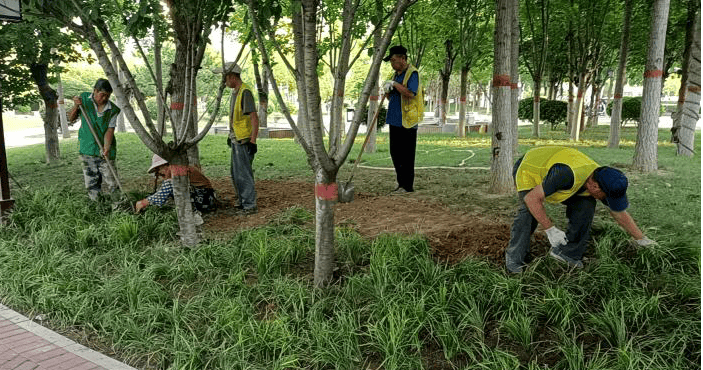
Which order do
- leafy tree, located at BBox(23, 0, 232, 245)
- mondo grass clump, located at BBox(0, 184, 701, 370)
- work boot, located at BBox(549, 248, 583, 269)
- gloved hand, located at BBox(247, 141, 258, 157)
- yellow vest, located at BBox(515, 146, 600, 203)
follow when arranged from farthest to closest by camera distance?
gloved hand, located at BBox(247, 141, 258, 157), leafy tree, located at BBox(23, 0, 232, 245), work boot, located at BBox(549, 248, 583, 269), yellow vest, located at BBox(515, 146, 600, 203), mondo grass clump, located at BBox(0, 184, 701, 370)

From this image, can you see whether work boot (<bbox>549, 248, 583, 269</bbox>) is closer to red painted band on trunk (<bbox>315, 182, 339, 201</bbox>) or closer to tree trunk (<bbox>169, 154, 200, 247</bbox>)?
red painted band on trunk (<bbox>315, 182, 339, 201</bbox>)

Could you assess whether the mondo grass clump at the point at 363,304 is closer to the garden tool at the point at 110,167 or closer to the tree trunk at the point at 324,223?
the tree trunk at the point at 324,223

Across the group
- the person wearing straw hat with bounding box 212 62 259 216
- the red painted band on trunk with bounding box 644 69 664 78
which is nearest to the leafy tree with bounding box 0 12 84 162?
the person wearing straw hat with bounding box 212 62 259 216

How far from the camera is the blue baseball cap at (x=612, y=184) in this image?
3.42 meters

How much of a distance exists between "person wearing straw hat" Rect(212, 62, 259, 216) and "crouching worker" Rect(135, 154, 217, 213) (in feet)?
1.19

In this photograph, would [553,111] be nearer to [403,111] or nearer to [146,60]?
[403,111]

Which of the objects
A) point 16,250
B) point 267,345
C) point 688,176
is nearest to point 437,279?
point 267,345

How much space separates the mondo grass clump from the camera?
2.92 meters

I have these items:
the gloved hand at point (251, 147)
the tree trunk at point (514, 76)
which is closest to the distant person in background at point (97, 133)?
the gloved hand at point (251, 147)

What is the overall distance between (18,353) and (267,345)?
5.40ft

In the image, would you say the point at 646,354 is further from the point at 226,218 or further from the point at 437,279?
the point at 226,218

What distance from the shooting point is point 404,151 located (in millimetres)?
6703

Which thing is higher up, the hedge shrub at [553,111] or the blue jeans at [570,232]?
the hedge shrub at [553,111]

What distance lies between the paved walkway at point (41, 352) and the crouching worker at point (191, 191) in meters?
2.00
